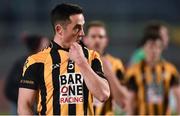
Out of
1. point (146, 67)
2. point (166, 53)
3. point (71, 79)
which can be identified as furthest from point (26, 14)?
point (71, 79)

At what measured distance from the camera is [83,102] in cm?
420

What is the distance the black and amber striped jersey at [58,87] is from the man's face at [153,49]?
3.31 meters

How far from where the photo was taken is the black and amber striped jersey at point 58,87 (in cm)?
419

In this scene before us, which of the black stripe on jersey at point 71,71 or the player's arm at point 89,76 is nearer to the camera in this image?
the player's arm at point 89,76

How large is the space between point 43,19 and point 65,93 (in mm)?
16894

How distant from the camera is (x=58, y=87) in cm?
420

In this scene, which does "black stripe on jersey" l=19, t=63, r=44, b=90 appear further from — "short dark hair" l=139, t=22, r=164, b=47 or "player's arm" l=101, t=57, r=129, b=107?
"short dark hair" l=139, t=22, r=164, b=47

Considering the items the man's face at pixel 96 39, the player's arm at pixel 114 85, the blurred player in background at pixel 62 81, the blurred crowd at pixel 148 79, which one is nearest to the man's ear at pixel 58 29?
the blurred player in background at pixel 62 81

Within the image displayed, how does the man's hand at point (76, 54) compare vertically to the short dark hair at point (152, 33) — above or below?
below

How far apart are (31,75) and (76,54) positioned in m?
0.35

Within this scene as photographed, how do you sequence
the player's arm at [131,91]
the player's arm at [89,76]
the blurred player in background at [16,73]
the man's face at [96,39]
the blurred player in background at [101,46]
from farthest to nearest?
1. the blurred player in background at [16,73]
2. the player's arm at [131,91]
3. the man's face at [96,39]
4. the blurred player in background at [101,46]
5. the player's arm at [89,76]

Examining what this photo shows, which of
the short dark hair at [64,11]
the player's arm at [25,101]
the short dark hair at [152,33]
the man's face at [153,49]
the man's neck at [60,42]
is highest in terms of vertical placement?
the short dark hair at [152,33]

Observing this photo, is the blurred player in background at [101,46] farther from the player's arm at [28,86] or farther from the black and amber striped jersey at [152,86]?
the player's arm at [28,86]

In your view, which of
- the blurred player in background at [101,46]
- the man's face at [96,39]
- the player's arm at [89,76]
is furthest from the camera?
the man's face at [96,39]
